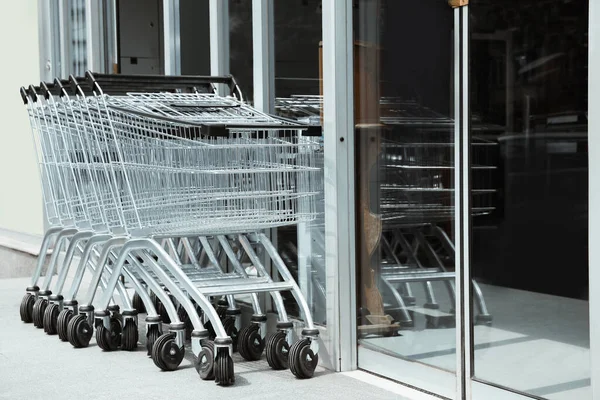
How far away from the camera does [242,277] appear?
5.02m

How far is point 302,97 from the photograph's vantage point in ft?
16.7

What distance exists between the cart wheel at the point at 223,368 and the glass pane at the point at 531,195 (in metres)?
1.11

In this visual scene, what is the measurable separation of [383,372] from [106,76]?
6.94ft

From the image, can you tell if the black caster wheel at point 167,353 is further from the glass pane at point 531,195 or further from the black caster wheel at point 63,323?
the glass pane at point 531,195

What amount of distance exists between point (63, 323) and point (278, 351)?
157 cm

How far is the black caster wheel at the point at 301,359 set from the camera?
14.6 ft

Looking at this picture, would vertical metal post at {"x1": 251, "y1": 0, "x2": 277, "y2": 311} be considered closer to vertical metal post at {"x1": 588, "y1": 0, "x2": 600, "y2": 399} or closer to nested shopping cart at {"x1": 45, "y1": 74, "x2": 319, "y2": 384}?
nested shopping cart at {"x1": 45, "y1": 74, "x2": 319, "y2": 384}

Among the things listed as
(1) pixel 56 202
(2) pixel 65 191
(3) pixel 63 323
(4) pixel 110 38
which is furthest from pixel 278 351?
(4) pixel 110 38

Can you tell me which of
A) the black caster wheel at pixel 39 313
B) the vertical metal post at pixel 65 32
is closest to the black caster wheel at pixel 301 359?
the black caster wheel at pixel 39 313

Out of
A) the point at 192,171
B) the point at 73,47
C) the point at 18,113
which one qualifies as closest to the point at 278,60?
the point at 192,171

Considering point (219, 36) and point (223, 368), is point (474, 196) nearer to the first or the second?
point (223, 368)

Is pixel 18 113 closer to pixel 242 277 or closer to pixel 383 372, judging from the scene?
pixel 242 277

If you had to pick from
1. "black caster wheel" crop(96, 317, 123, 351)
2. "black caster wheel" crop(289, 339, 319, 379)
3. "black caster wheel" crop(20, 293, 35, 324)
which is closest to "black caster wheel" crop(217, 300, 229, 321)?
"black caster wheel" crop(96, 317, 123, 351)

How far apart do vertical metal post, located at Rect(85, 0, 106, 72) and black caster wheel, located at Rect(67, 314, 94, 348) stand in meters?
3.06
